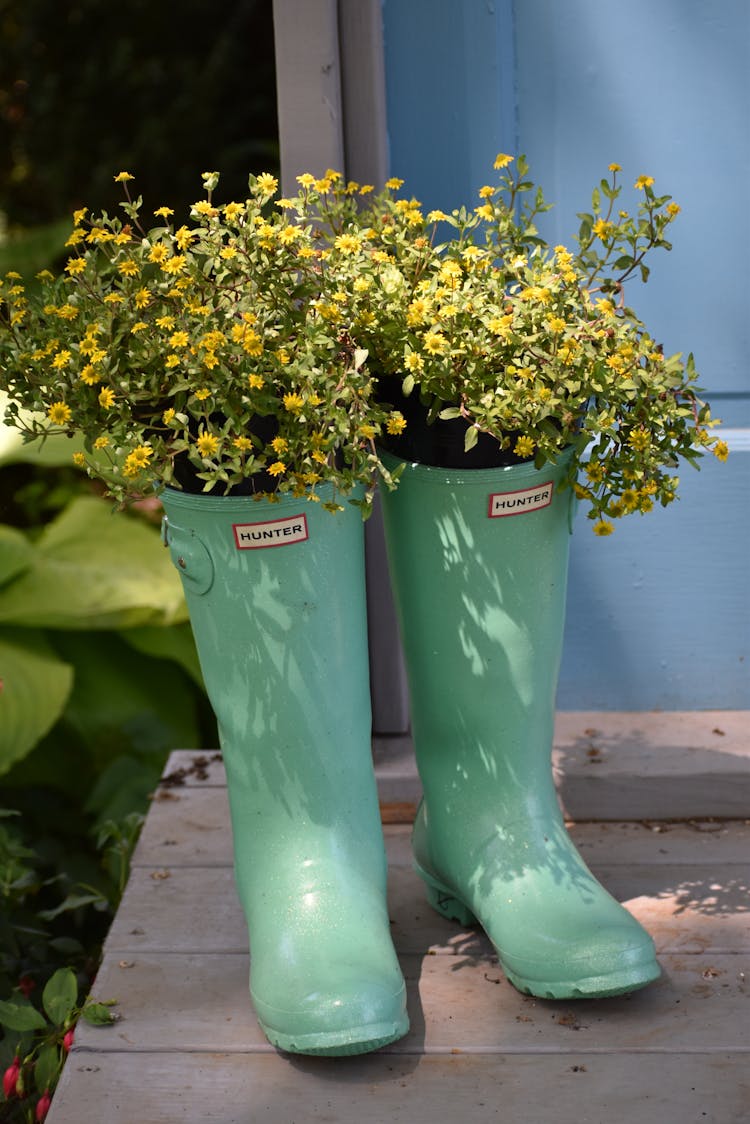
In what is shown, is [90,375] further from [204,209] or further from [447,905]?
[447,905]

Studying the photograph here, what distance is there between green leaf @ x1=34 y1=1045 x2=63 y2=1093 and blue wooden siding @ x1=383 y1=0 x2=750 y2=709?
36.0 inches

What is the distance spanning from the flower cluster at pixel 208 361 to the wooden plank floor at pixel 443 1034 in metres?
0.55

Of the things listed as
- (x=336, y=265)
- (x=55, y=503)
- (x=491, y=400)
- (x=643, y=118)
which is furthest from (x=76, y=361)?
(x=55, y=503)

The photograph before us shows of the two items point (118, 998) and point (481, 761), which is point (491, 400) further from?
point (118, 998)

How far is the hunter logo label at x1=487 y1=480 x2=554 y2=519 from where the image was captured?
130 cm

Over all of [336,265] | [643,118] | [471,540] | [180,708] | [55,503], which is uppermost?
[643,118]

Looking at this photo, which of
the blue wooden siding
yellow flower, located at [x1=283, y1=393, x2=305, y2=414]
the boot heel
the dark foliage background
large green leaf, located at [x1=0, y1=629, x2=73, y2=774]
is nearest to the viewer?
yellow flower, located at [x1=283, y1=393, x2=305, y2=414]

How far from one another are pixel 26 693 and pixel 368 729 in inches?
34.5

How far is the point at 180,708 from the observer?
2.33 metres

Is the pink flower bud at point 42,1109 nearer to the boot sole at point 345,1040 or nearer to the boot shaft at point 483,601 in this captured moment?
the boot sole at point 345,1040

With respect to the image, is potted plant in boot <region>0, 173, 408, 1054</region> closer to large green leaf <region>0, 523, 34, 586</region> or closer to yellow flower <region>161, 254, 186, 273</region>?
yellow flower <region>161, 254, 186, 273</region>

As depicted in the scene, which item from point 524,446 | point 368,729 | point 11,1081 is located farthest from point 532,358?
point 11,1081

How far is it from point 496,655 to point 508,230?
0.43 m

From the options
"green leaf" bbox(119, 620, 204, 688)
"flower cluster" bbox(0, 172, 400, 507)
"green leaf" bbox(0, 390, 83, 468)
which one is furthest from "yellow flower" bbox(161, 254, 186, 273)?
"green leaf" bbox(119, 620, 204, 688)
